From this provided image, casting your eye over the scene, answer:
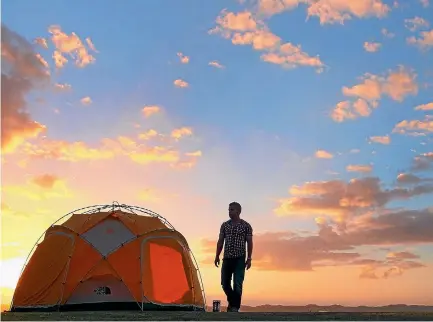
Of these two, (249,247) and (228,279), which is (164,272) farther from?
(249,247)

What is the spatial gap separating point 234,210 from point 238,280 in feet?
5.14

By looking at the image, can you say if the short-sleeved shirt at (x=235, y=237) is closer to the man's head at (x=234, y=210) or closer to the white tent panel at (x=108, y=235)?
the man's head at (x=234, y=210)

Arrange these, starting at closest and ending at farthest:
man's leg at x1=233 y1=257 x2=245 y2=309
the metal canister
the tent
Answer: man's leg at x1=233 y1=257 x2=245 y2=309, the metal canister, the tent

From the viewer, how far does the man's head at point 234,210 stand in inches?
544

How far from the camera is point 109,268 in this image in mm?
18297

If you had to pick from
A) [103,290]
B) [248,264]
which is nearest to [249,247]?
[248,264]

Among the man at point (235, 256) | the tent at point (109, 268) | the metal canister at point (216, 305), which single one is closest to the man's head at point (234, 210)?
the man at point (235, 256)

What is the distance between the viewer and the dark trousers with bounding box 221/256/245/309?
13625mm

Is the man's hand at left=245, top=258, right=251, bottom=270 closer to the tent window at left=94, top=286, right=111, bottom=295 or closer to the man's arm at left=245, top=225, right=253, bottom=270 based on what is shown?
the man's arm at left=245, top=225, right=253, bottom=270

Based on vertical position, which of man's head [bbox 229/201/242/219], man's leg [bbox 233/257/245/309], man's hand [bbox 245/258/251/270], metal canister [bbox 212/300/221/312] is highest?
man's head [bbox 229/201/242/219]

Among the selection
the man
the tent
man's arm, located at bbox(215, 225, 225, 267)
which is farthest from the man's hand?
the tent

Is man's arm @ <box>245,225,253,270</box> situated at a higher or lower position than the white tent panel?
lower

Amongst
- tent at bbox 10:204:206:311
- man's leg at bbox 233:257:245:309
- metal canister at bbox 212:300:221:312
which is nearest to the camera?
man's leg at bbox 233:257:245:309

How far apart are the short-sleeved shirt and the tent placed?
17.3ft
